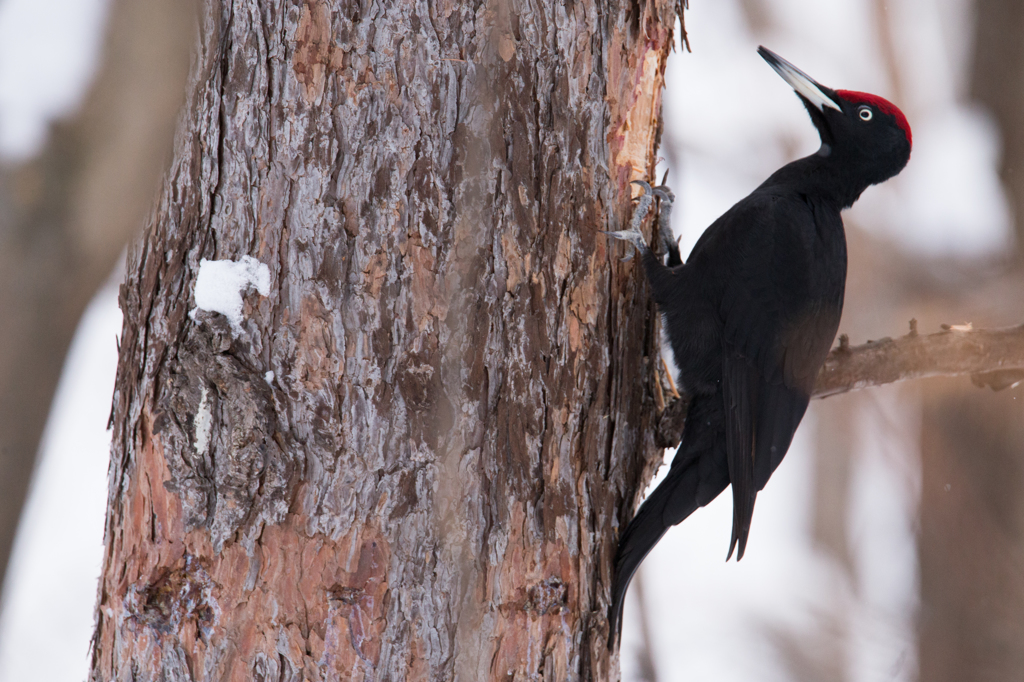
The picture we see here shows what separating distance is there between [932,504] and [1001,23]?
2.13 meters

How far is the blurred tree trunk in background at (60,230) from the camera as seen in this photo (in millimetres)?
1829

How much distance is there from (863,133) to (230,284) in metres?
1.98

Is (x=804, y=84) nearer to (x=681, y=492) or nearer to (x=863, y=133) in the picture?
(x=863, y=133)

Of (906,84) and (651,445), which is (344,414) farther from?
(906,84)

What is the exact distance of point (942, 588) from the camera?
3268 millimetres

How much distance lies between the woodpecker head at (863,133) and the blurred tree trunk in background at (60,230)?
5.87 ft

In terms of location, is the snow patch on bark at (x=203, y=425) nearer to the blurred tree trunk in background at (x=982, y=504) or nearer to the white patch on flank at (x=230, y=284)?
the white patch on flank at (x=230, y=284)

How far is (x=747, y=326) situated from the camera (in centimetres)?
209

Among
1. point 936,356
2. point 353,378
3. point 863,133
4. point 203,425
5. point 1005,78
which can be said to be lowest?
point 203,425

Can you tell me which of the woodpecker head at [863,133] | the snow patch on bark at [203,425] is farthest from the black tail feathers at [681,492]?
A: the woodpecker head at [863,133]

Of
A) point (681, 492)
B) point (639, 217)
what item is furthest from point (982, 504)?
point (639, 217)

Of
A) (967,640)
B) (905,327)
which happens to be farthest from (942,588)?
(905,327)

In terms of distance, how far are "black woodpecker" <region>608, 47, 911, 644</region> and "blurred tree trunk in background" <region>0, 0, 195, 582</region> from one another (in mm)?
1204

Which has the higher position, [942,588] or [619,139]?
[619,139]
